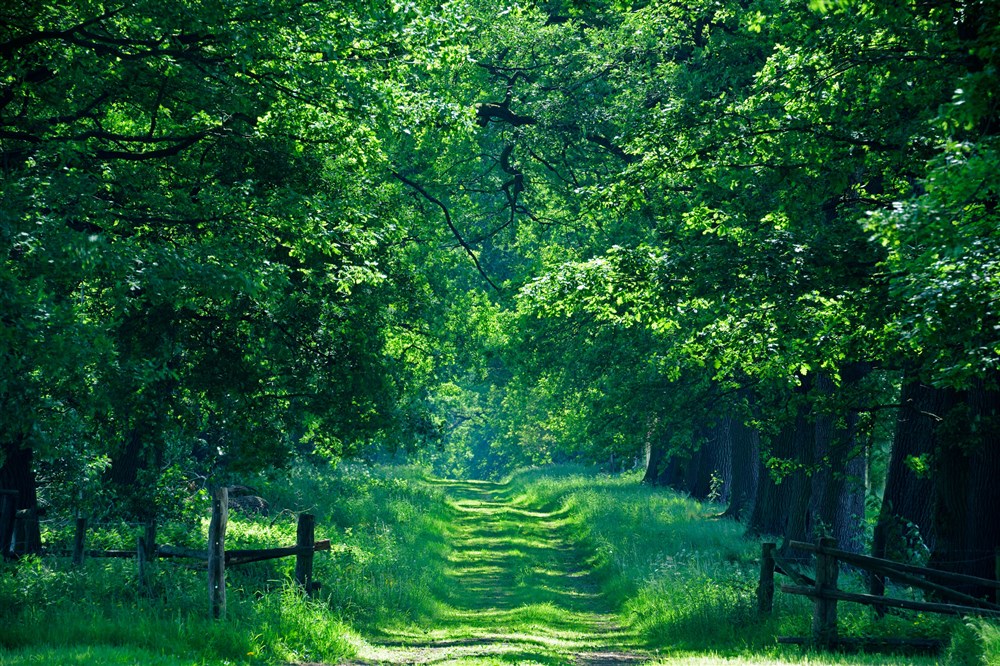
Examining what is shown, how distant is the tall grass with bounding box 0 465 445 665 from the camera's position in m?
10.9

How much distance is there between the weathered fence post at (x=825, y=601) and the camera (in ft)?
42.0

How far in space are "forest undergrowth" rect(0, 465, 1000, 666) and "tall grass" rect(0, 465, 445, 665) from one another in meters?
0.03

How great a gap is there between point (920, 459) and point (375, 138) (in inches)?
376

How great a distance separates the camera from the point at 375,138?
1519cm

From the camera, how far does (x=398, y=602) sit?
17484 millimetres

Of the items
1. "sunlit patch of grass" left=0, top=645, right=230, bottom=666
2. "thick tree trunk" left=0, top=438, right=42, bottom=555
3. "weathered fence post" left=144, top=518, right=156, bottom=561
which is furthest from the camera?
"thick tree trunk" left=0, top=438, right=42, bottom=555

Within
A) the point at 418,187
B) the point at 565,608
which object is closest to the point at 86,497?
the point at 565,608

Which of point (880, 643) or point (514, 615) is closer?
point (880, 643)

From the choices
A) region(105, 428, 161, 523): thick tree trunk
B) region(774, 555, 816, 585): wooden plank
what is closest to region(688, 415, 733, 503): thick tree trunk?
region(774, 555, 816, 585): wooden plank

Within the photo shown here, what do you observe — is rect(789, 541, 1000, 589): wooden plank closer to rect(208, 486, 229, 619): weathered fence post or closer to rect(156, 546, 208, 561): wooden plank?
rect(208, 486, 229, 619): weathered fence post

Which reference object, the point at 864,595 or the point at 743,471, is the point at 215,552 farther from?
the point at 743,471

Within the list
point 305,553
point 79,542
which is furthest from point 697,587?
point 79,542

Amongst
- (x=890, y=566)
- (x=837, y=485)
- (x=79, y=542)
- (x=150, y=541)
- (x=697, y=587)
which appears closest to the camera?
(x=890, y=566)

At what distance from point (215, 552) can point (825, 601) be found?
Result: 8.18 m
